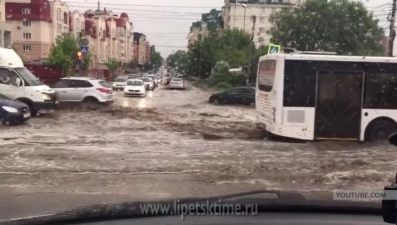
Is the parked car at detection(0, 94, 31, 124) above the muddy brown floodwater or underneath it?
above

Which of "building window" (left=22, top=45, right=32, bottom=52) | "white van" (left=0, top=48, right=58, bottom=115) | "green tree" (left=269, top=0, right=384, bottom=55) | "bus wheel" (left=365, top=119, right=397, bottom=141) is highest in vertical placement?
"green tree" (left=269, top=0, right=384, bottom=55)

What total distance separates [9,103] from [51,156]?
243 inches

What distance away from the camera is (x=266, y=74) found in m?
14.5

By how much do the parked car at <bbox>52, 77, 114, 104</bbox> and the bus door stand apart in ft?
45.1

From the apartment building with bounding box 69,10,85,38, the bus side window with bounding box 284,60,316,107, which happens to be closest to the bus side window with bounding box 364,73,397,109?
the bus side window with bounding box 284,60,316,107

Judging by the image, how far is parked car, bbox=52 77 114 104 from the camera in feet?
78.2

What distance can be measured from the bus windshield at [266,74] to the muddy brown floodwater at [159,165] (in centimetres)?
159

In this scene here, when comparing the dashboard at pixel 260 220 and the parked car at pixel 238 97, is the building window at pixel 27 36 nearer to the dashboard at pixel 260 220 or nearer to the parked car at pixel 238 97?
the parked car at pixel 238 97

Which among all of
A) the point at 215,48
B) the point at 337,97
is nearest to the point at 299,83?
the point at 337,97

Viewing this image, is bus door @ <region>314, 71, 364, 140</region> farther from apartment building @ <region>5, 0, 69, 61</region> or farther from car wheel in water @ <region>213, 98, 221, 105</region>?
apartment building @ <region>5, 0, 69, 61</region>

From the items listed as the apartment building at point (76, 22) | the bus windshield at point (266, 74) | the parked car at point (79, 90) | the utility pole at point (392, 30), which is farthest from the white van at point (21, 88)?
the apartment building at point (76, 22)

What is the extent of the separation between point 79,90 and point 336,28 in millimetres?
26013

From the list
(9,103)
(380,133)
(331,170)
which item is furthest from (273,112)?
(9,103)

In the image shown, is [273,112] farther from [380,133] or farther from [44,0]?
[44,0]
